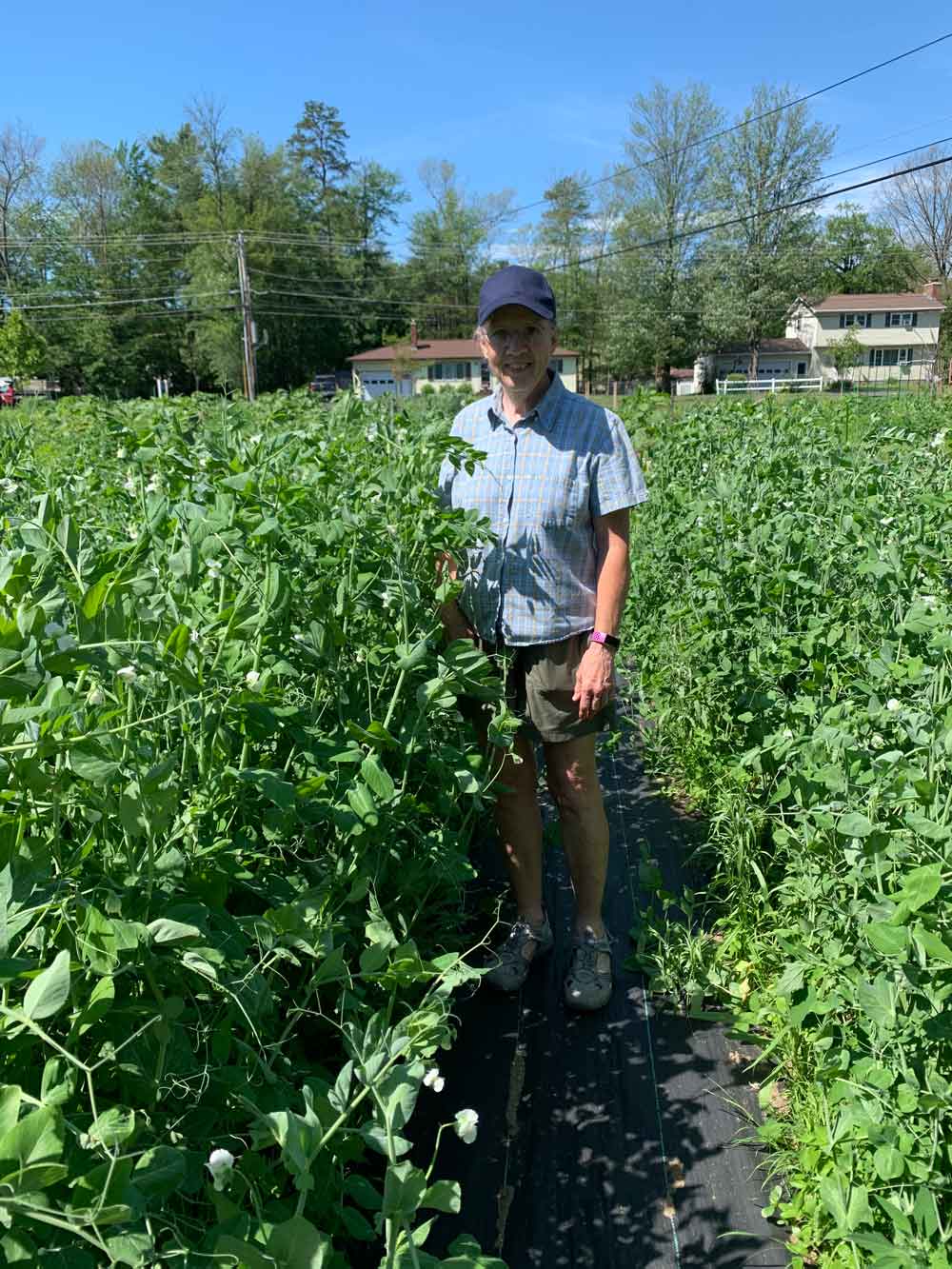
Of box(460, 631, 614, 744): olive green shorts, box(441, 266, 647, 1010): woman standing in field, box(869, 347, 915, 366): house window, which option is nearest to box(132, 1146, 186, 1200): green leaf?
box(441, 266, 647, 1010): woman standing in field

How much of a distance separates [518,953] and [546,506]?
1353 millimetres

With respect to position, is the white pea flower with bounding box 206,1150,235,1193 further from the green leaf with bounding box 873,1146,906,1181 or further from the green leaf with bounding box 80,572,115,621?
the green leaf with bounding box 873,1146,906,1181

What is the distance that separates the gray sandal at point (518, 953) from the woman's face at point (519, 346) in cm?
163

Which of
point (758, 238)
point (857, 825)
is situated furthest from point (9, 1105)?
point (758, 238)

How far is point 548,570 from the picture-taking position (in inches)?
105

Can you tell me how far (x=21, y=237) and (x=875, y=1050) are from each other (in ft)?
188

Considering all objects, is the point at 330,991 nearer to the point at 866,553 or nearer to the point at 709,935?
the point at 709,935

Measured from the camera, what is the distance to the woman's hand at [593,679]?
264cm

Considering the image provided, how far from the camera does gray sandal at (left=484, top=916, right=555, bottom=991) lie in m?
2.81

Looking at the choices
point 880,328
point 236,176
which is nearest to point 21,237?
point 236,176

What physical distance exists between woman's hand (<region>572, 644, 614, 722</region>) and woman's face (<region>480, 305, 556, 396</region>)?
2.52 ft

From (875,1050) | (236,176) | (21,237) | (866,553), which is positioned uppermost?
(236,176)

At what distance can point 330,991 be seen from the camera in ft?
6.17

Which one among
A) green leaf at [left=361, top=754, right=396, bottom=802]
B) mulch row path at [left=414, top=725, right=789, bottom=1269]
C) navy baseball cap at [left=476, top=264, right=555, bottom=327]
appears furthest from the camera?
navy baseball cap at [left=476, top=264, right=555, bottom=327]
